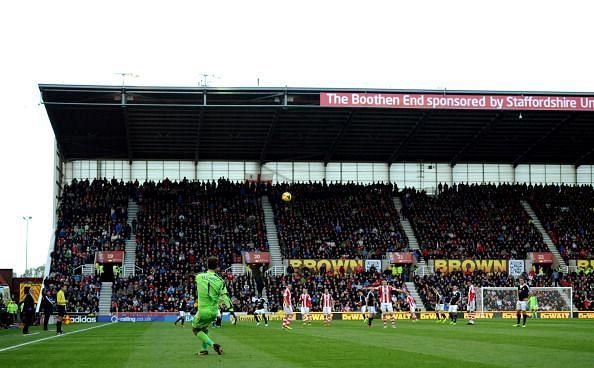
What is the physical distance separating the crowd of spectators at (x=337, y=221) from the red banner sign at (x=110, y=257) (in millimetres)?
11771

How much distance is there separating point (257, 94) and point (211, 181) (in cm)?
1571

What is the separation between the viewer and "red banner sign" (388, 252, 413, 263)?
2413 inches

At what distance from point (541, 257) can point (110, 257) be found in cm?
3165

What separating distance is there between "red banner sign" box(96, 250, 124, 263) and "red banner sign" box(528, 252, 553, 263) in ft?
99.0

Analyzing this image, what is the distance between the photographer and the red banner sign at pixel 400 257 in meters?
61.3

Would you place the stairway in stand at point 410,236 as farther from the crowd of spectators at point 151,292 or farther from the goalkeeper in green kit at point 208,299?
the goalkeeper in green kit at point 208,299

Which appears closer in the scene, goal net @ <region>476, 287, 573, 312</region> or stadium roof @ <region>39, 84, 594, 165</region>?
stadium roof @ <region>39, 84, 594, 165</region>

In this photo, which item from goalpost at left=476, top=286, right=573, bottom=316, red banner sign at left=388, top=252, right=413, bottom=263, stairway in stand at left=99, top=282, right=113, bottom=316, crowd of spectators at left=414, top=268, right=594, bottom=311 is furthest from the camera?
red banner sign at left=388, top=252, right=413, bottom=263

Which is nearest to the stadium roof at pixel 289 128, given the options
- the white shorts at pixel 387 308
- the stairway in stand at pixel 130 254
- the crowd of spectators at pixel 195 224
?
the crowd of spectators at pixel 195 224

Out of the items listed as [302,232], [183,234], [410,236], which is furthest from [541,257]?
[183,234]

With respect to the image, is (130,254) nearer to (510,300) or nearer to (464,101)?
(464,101)

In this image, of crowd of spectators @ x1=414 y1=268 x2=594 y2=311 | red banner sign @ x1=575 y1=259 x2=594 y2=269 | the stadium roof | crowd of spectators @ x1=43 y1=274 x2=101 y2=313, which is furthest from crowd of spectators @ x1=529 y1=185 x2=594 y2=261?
crowd of spectators @ x1=43 y1=274 x2=101 y2=313

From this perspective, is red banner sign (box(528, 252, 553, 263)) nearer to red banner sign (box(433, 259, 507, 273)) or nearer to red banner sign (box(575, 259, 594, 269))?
red banner sign (box(575, 259, 594, 269))

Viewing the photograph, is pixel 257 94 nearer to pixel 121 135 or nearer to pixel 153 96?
pixel 153 96
